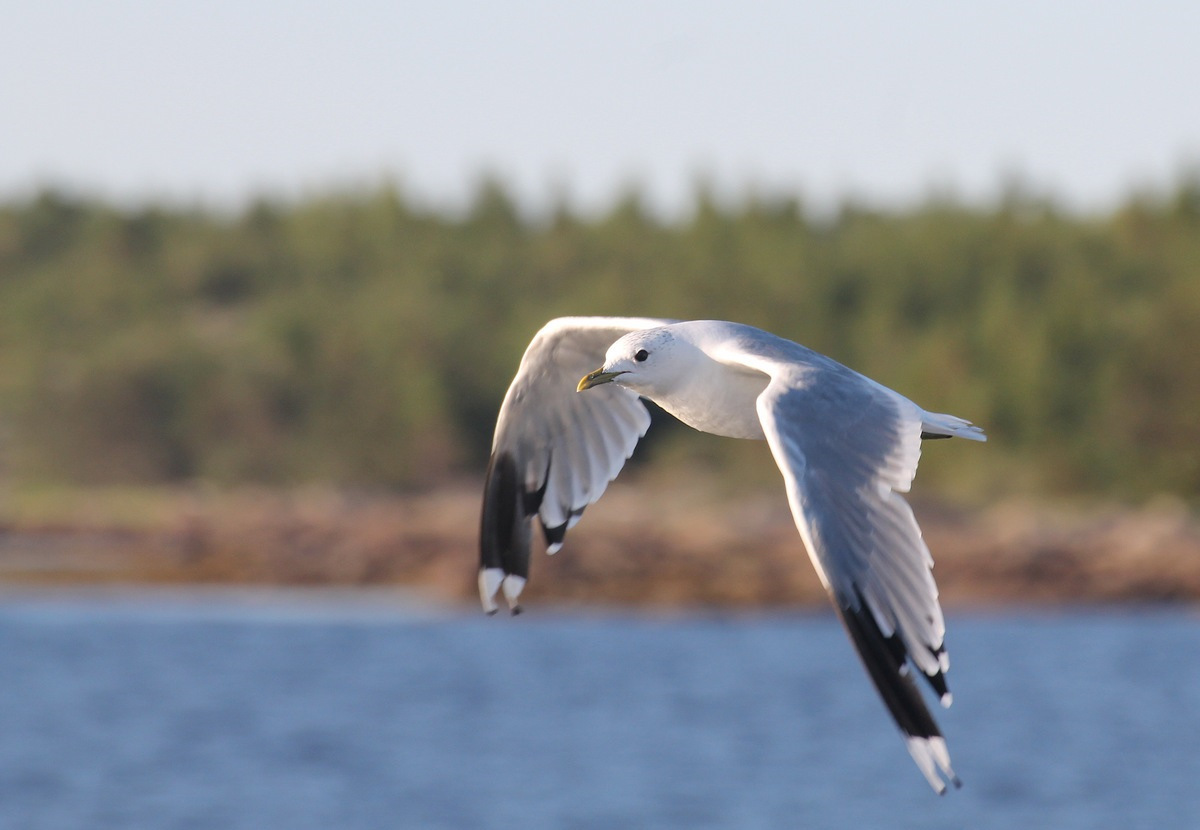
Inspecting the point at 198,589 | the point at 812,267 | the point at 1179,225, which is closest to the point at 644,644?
the point at 198,589

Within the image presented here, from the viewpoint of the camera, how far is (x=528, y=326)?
47.0 metres

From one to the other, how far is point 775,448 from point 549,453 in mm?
1824

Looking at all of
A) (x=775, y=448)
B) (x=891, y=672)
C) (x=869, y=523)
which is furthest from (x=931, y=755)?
(x=775, y=448)

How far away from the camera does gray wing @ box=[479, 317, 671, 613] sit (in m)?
6.87

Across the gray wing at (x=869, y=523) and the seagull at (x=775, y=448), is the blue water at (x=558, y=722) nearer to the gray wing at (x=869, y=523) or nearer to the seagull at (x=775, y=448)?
the seagull at (x=775, y=448)

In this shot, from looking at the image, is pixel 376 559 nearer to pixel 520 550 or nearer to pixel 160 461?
pixel 160 461

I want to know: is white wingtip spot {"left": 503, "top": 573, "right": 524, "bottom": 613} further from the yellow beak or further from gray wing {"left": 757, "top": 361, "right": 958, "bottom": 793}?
gray wing {"left": 757, "top": 361, "right": 958, "bottom": 793}

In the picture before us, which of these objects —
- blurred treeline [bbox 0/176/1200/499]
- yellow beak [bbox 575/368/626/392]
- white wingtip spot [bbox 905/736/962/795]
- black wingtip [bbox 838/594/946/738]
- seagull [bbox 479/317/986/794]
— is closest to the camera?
white wingtip spot [bbox 905/736/962/795]

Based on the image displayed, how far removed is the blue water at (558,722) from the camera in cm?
1852

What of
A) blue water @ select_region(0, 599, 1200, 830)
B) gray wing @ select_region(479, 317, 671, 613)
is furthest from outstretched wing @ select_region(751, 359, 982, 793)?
blue water @ select_region(0, 599, 1200, 830)

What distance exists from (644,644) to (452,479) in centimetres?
1339

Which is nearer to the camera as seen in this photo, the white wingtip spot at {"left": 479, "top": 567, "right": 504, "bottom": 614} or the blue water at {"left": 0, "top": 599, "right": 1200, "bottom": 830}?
the white wingtip spot at {"left": 479, "top": 567, "right": 504, "bottom": 614}

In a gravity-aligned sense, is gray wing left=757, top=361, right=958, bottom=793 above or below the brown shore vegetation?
above

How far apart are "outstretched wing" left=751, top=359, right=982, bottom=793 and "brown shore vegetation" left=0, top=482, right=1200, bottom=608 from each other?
1035 inches
